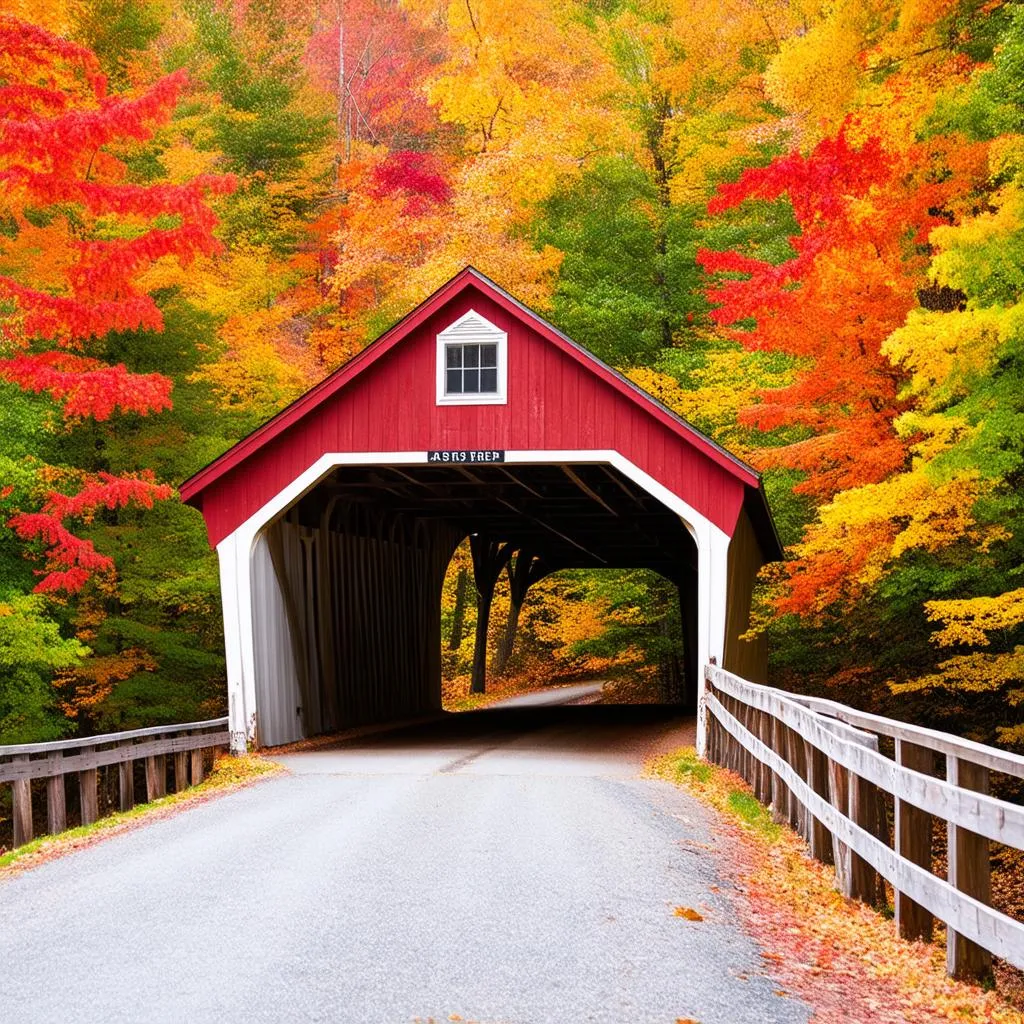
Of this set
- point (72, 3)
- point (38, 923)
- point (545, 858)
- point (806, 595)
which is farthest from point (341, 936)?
point (72, 3)

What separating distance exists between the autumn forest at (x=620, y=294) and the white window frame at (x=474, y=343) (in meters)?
3.47

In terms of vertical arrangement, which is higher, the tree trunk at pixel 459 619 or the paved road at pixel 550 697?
the tree trunk at pixel 459 619

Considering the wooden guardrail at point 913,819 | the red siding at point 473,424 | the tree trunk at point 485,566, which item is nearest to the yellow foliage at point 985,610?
the red siding at point 473,424

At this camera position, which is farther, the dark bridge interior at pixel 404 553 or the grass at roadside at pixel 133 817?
the dark bridge interior at pixel 404 553

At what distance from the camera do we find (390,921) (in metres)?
5.92

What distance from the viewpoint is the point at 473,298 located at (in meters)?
16.7

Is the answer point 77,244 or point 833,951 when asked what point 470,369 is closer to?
point 77,244

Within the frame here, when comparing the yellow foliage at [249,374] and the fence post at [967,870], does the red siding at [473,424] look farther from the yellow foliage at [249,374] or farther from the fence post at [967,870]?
the fence post at [967,870]

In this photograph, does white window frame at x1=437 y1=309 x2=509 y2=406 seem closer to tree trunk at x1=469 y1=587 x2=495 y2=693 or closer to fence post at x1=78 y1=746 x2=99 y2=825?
fence post at x1=78 y1=746 x2=99 y2=825

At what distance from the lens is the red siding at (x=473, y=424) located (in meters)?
16.2

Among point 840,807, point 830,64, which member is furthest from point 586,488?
point 840,807

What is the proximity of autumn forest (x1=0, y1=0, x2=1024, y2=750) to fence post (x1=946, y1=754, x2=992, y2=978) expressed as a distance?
7776 millimetres

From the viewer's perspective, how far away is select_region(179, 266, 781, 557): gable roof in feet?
52.1

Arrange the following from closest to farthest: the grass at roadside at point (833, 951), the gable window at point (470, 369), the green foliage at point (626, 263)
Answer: the grass at roadside at point (833, 951)
the gable window at point (470, 369)
the green foliage at point (626, 263)
